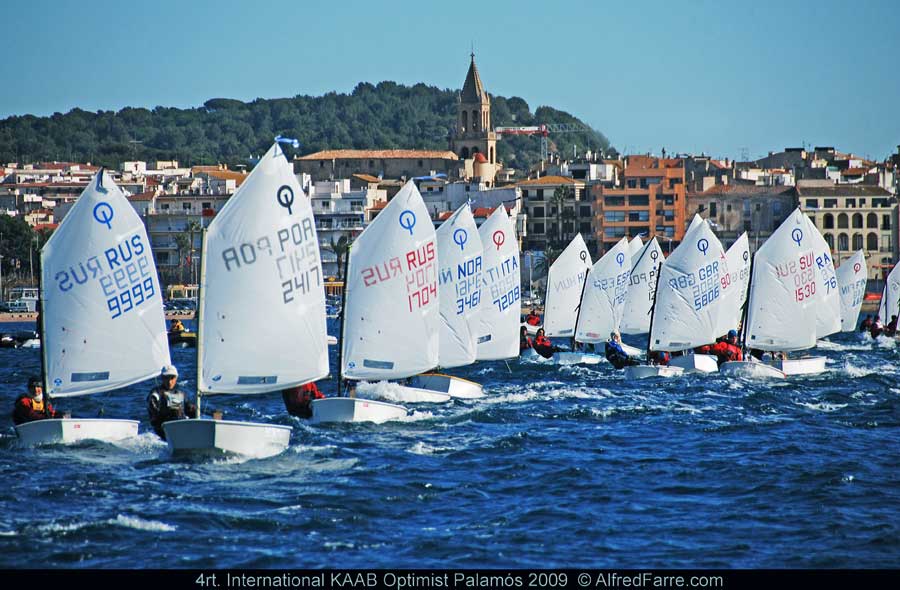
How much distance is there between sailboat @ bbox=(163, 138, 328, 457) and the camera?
28.2m

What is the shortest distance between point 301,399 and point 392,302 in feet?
12.2

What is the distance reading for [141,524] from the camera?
22.4 meters

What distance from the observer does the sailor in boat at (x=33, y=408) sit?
1142 inches

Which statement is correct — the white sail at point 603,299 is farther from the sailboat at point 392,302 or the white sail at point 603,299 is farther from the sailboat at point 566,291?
the sailboat at point 392,302

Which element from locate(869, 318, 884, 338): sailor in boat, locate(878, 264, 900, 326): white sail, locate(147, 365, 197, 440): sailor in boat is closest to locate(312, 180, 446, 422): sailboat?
locate(147, 365, 197, 440): sailor in boat

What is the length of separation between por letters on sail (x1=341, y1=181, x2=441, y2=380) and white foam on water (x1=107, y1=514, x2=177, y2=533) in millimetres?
11303

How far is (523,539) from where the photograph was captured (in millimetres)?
22109

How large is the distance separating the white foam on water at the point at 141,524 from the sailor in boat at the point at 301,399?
9.47 m

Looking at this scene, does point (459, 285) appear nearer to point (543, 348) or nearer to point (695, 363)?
point (695, 363)

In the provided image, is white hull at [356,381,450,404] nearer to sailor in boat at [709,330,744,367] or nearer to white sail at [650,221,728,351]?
white sail at [650,221,728,351]

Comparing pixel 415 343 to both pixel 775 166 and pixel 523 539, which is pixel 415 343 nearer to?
pixel 523 539

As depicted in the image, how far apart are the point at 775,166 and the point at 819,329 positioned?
14746 centimetres
